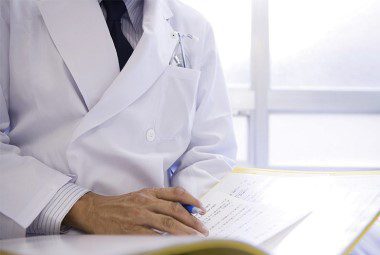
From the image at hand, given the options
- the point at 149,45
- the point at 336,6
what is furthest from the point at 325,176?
the point at 336,6

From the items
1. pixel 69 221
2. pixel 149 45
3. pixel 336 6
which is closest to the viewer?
pixel 69 221

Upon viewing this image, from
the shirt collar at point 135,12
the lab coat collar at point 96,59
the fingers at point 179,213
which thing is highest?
the shirt collar at point 135,12

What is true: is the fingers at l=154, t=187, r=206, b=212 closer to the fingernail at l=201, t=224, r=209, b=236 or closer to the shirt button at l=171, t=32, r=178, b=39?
the fingernail at l=201, t=224, r=209, b=236

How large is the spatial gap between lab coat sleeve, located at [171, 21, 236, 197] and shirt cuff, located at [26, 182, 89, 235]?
0.26 meters

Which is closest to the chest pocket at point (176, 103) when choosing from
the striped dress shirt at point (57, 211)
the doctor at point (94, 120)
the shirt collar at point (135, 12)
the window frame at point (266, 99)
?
the doctor at point (94, 120)

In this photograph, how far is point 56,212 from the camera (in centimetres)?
73

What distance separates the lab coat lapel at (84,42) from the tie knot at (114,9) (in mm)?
44

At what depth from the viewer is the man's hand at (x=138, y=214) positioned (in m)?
0.67

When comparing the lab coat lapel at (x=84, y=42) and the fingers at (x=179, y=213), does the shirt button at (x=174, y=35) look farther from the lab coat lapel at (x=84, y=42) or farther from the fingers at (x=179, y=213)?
the fingers at (x=179, y=213)

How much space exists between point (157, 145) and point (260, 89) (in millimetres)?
950

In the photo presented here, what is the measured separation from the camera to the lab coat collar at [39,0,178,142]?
83 cm

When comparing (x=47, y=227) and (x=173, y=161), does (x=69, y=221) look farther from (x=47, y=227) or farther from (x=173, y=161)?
(x=173, y=161)

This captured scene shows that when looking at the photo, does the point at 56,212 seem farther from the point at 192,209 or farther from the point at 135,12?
the point at 135,12

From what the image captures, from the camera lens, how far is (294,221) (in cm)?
67
